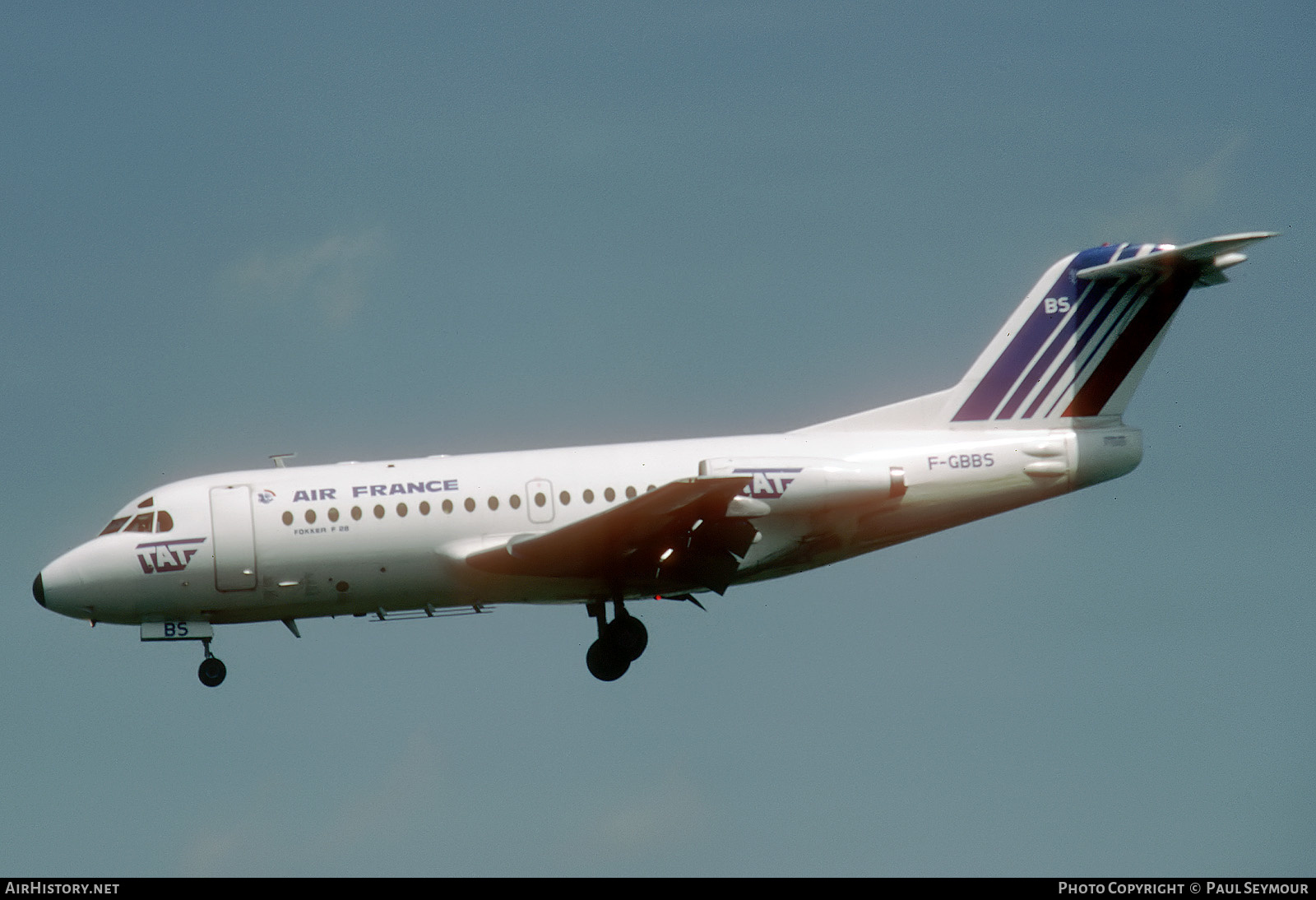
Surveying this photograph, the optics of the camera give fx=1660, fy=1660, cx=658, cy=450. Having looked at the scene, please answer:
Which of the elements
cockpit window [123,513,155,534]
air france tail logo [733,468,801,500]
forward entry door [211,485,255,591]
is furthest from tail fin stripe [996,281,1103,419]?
cockpit window [123,513,155,534]

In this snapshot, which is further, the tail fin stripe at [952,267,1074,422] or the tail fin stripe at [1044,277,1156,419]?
the tail fin stripe at [1044,277,1156,419]

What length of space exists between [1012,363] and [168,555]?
16.9m

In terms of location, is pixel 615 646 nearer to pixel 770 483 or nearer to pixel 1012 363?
pixel 770 483

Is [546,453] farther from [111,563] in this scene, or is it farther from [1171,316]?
[1171,316]

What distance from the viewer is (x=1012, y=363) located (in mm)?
33438

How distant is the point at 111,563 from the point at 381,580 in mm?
5211

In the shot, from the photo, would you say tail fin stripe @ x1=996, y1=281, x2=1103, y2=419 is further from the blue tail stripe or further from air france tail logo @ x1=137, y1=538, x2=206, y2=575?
air france tail logo @ x1=137, y1=538, x2=206, y2=575

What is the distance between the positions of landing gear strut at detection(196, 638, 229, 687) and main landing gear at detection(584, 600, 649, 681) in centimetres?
705

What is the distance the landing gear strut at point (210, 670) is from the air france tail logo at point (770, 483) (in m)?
10.8

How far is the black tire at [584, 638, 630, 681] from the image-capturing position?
32.6 meters

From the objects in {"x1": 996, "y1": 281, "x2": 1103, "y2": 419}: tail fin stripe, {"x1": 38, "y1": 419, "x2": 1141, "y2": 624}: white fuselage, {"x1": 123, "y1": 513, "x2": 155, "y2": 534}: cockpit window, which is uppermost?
{"x1": 996, "y1": 281, "x2": 1103, "y2": 419}: tail fin stripe

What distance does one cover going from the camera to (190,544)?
31344 millimetres

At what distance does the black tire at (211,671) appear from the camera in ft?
104
